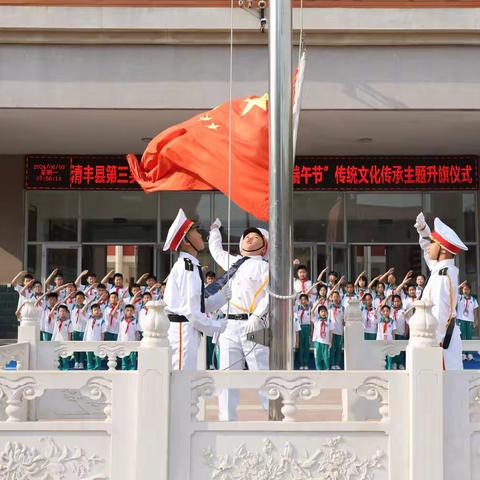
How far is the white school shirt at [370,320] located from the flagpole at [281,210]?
26.2ft

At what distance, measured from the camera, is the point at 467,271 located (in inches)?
637

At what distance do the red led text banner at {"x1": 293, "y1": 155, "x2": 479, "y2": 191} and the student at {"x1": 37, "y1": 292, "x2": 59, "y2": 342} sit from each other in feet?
19.9

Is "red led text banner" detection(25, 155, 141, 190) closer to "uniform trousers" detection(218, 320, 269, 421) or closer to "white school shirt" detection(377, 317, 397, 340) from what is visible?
"white school shirt" detection(377, 317, 397, 340)

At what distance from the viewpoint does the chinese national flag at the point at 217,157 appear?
527cm

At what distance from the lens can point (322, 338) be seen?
11.9 meters

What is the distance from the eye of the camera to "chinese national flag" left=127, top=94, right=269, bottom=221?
17.3 ft

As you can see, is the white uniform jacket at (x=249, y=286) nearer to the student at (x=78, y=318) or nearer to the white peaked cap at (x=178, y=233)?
the white peaked cap at (x=178, y=233)

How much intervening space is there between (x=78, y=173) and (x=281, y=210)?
1205 centimetres

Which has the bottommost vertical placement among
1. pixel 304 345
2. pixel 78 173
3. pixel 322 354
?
pixel 322 354

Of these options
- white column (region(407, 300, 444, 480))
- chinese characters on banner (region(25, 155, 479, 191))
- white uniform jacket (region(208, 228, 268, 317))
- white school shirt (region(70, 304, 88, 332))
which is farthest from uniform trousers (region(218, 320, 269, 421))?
chinese characters on banner (region(25, 155, 479, 191))

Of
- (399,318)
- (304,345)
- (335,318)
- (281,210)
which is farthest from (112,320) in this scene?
(281,210)

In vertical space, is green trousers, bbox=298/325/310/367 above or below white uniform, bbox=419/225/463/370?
below

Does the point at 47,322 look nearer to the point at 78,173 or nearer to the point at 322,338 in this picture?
the point at 322,338

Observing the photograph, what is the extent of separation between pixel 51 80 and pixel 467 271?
381 inches
